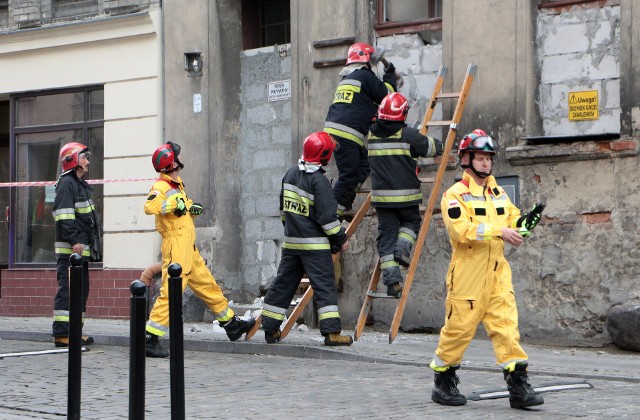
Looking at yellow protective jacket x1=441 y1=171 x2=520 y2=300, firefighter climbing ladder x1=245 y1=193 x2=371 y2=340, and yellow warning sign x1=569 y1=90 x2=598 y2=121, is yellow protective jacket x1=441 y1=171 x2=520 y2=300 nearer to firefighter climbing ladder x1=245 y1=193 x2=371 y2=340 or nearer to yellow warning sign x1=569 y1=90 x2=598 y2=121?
firefighter climbing ladder x1=245 y1=193 x2=371 y2=340

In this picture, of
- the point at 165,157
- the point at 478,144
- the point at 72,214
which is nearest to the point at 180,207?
the point at 165,157

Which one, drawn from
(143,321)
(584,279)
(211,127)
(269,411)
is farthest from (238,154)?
(143,321)

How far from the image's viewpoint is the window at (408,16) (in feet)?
46.5

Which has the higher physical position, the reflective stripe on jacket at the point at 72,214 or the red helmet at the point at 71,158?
the red helmet at the point at 71,158

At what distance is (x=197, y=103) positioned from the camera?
16125mm

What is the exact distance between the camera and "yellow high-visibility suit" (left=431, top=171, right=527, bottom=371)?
870 centimetres

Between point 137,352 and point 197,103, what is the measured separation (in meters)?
9.65

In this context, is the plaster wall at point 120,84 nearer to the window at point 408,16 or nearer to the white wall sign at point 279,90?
the white wall sign at point 279,90

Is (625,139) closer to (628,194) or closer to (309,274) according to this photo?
(628,194)

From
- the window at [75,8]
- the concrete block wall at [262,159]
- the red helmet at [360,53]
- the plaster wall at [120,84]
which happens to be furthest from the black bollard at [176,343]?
the window at [75,8]

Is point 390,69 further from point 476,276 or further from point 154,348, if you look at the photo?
point 476,276

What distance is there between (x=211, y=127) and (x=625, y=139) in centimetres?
554

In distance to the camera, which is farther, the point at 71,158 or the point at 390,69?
the point at 390,69

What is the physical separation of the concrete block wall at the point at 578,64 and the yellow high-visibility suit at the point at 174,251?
361 cm
